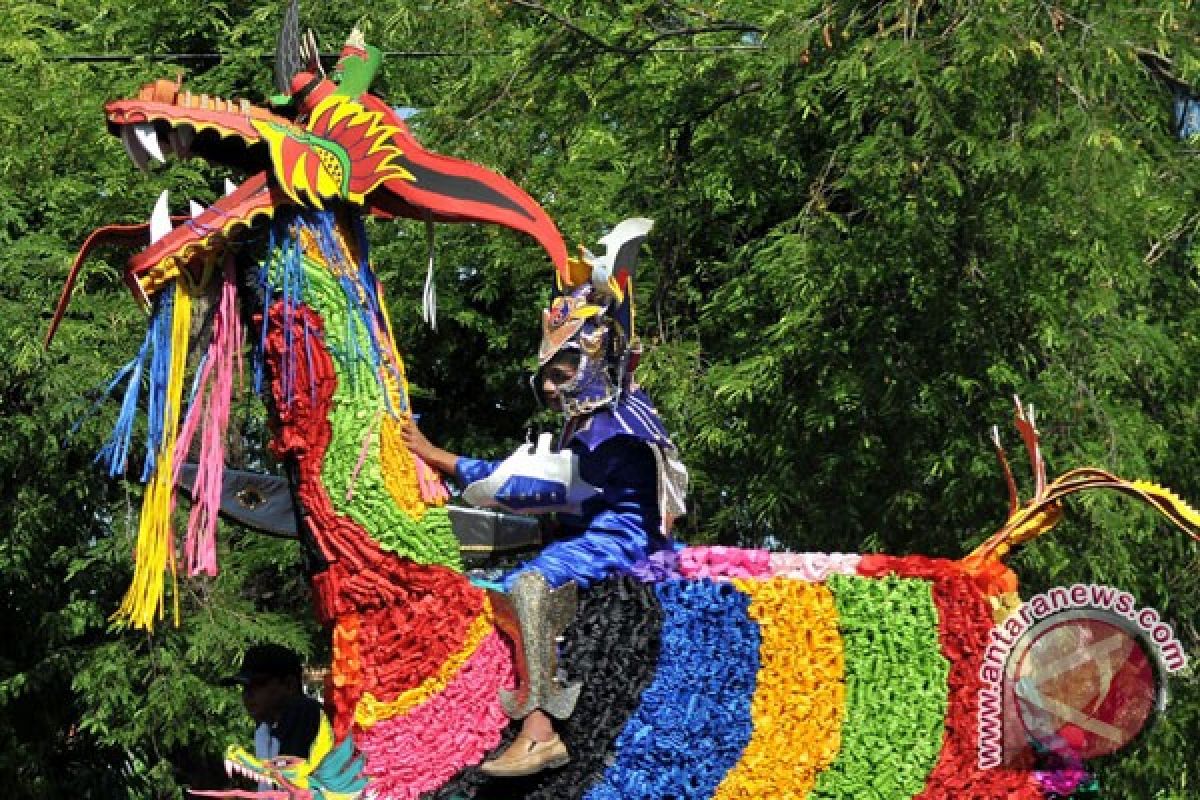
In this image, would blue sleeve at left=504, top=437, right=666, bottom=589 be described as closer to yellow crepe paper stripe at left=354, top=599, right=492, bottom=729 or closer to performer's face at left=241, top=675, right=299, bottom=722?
yellow crepe paper stripe at left=354, top=599, right=492, bottom=729

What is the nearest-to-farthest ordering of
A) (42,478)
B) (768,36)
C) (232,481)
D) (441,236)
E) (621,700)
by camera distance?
(621,700), (232,481), (768,36), (42,478), (441,236)

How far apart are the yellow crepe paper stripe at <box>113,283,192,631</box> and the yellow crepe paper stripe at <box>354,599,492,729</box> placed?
21.7 inches

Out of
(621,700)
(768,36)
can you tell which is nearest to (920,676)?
(621,700)

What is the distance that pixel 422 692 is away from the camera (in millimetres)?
5246

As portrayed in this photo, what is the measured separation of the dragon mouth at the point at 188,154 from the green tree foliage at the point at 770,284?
11.6 feet

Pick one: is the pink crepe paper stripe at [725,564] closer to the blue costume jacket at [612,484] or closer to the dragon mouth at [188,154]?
the blue costume jacket at [612,484]

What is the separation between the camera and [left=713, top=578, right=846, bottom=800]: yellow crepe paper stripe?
18.2ft

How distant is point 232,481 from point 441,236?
14.6 ft

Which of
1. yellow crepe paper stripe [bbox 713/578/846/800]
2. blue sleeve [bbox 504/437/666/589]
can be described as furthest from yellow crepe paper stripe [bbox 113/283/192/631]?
yellow crepe paper stripe [bbox 713/578/846/800]

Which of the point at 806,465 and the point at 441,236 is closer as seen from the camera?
the point at 806,465

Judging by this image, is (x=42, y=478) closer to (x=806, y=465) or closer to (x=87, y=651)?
(x=87, y=651)

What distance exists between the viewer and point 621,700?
17.9ft

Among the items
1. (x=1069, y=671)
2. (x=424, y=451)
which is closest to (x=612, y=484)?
(x=424, y=451)

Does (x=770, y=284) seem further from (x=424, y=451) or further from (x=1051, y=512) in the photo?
(x=424, y=451)
